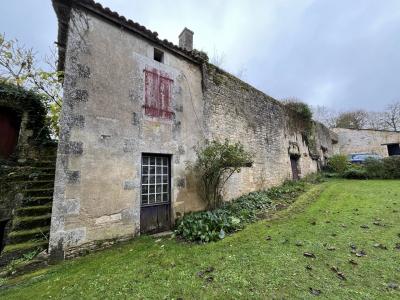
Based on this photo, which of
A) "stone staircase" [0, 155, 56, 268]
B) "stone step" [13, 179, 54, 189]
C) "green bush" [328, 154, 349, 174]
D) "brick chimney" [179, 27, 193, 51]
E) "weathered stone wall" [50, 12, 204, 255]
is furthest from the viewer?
"green bush" [328, 154, 349, 174]

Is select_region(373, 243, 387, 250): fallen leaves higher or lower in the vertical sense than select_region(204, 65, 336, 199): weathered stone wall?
lower

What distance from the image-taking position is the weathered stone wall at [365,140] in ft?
62.2

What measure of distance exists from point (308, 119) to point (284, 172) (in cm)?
518

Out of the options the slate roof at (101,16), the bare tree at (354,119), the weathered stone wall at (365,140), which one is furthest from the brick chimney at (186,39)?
the bare tree at (354,119)

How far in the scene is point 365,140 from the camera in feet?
64.7

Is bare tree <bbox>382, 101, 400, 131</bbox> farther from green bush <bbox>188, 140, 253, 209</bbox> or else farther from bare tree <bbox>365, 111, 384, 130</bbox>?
green bush <bbox>188, 140, 253, 209</bbox>

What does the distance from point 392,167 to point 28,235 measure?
53.5 ft

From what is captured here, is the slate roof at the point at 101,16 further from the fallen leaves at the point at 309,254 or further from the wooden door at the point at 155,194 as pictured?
the fallen leaves at the point at 309,254

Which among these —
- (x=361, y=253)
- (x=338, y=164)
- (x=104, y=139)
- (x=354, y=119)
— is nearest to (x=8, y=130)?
(x=104, y=139)

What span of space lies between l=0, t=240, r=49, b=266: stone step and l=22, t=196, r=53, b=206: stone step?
2.97 ft

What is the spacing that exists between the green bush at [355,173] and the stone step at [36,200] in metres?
15.4

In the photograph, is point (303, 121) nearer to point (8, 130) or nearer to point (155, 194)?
point (155, 194)

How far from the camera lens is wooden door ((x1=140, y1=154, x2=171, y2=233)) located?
17.2 ft

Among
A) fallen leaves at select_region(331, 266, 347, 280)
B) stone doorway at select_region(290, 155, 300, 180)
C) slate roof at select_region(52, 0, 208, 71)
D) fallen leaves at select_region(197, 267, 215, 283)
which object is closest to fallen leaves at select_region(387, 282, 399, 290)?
fallen leaves at select_region(331, 266, 347, 280)
